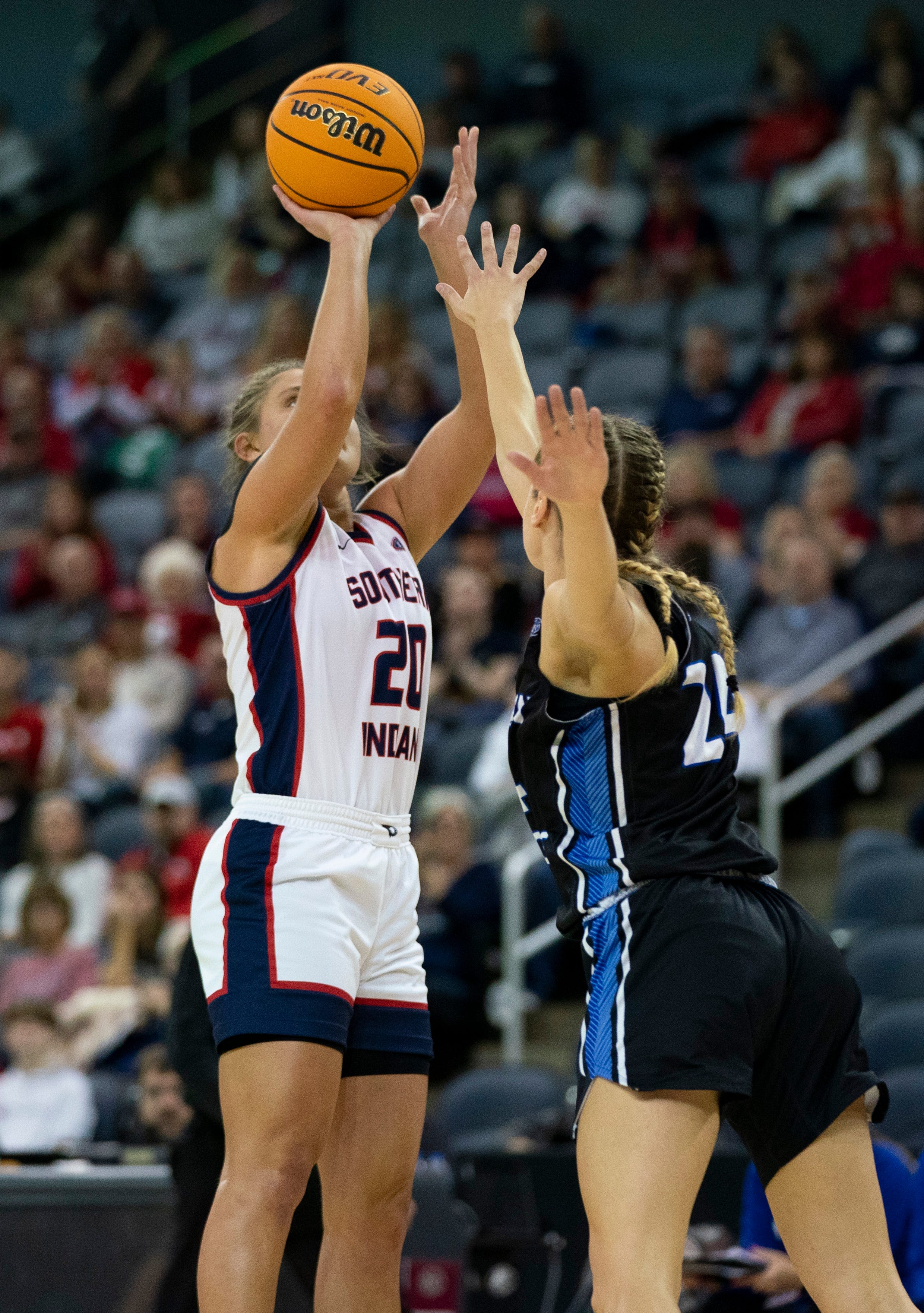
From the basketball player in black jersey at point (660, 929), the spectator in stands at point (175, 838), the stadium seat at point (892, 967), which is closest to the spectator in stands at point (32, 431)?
the spectator in stands at point (175, 838)

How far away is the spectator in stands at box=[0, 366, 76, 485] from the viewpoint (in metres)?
11.9

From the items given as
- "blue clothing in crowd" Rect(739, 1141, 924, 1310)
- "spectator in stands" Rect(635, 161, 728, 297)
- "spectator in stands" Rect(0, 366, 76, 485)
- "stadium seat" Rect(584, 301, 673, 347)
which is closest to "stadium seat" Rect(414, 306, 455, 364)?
"stadium seat" Rect(584, 301, 673, 347)

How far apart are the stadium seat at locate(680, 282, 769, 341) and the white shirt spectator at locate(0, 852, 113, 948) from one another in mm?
4913

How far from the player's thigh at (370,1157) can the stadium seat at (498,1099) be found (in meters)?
3.25

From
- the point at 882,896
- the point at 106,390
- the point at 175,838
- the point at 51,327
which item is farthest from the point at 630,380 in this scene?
the point at 51,327

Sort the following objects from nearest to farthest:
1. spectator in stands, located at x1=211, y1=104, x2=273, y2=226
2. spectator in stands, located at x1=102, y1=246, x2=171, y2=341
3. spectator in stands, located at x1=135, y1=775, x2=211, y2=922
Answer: spectator in stands, located at x1=135, y1=775, x2=211, y2=922 → spectator in stands, located at x1=102, y1=246, x2=171, y2=341 → spectator in stands, located at x1=211, y1=104, x2=273, y2=226

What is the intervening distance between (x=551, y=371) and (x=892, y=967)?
529cm

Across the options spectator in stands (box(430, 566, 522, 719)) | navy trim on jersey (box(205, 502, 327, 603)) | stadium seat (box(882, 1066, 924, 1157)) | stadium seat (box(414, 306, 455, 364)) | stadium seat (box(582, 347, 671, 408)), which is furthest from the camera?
stadium seat (box(414, 306, 455, 364))

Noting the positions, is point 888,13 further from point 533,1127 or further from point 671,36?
point 533,1127

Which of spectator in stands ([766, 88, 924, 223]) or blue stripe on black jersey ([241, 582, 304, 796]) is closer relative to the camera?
blue stripe on black jersey ([241, 582, 304, 796])

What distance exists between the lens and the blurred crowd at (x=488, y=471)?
7.84 m

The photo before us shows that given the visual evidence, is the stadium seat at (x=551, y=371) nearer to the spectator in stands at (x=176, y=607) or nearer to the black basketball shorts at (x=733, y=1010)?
the spectator in stands at (x=176, y=607)

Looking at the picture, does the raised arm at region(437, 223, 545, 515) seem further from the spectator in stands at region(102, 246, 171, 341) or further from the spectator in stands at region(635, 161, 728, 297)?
the spectator in stands at region(102, 246, 171, 341)

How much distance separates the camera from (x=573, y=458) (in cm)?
289
